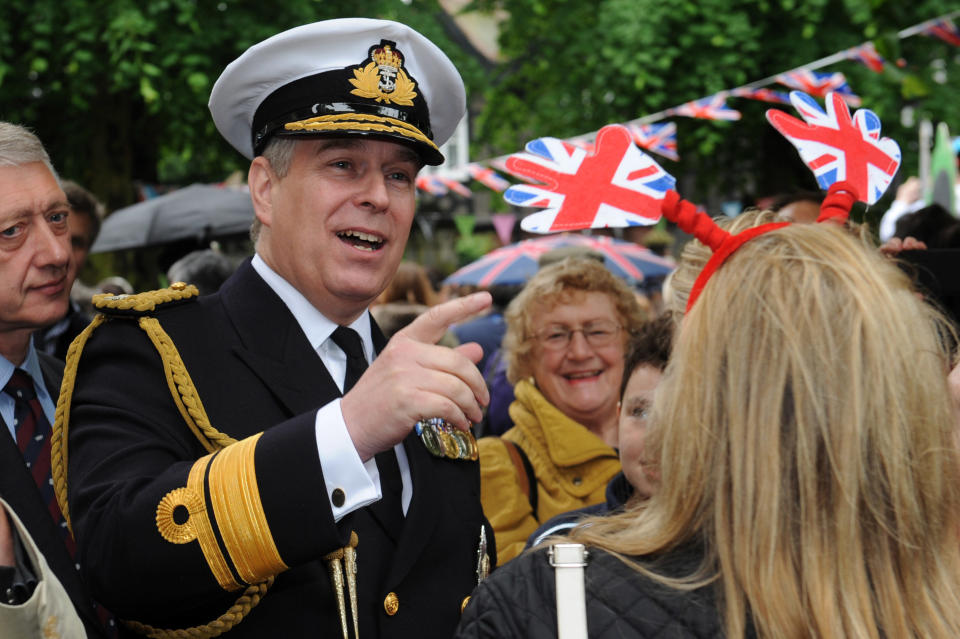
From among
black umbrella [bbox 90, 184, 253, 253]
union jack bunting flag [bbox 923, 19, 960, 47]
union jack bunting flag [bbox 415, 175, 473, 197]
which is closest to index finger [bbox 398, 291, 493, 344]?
black umbrella [bbox 90, 184, 253, 253]

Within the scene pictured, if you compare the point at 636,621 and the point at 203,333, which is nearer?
the point at 636,621

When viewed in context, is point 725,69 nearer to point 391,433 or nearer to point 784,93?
point 784,93

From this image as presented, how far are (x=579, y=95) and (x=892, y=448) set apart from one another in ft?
46.6

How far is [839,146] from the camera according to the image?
6.23 ft

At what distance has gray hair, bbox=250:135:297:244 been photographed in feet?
7.13

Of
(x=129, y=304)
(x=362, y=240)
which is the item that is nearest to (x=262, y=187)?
(x=362, y=240)

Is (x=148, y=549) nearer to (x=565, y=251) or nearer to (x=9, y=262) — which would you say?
(x=9, y=262)

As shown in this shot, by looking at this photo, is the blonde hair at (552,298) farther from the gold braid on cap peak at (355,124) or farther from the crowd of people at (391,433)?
the gold braid on cap peak at (355,124)

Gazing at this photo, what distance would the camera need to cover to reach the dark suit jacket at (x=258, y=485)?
5.37ft

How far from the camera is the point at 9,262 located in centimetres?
228

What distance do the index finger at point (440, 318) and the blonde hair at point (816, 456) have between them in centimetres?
39

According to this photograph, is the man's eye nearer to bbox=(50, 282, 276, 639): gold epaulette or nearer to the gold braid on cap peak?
bbox=(50, 282, 276, 639): gold epaulette

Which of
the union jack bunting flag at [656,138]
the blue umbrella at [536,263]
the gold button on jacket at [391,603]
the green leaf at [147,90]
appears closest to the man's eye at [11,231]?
the gold button on jacket at [391,603]

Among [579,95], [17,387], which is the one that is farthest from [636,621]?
[579,95]
